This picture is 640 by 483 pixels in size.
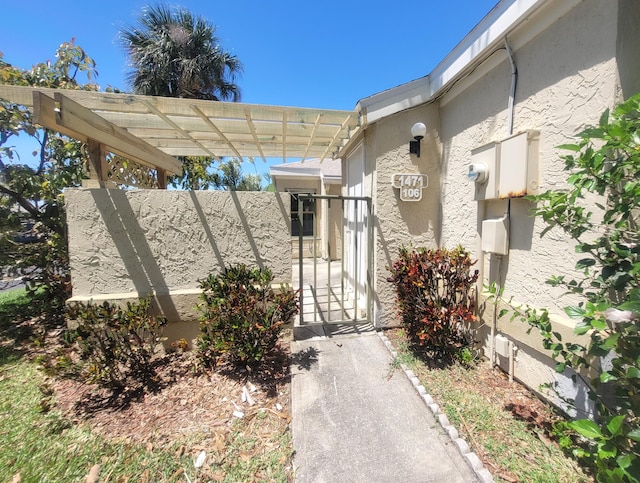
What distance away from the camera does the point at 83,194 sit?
375cm

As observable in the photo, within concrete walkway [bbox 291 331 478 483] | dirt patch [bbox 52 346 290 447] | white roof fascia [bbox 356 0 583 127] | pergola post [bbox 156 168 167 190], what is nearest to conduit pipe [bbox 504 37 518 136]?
white roof fascia [bbox 356 0 583 127]

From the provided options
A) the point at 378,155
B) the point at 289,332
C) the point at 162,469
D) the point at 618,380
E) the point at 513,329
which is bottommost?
the point at 162,469

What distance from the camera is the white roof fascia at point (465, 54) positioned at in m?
2.80

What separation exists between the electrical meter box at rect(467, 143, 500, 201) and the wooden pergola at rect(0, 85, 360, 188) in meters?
2.02

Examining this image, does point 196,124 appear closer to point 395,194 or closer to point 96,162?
point 96,162

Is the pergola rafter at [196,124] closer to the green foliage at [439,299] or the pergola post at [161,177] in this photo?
the pergola post at [161,177]

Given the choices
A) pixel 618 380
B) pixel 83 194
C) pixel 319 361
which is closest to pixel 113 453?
pixel 319 361

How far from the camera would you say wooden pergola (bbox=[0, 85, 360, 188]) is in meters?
2.99

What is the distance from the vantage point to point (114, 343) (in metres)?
3.31

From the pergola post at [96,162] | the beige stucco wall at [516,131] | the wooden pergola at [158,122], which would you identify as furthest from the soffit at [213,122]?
the beige stucco wall at [516,131]

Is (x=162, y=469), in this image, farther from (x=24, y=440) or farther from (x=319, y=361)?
(x=319, y=361)

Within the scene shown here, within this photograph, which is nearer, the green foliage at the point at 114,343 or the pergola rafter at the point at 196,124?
the green foliage at the point at 114,343

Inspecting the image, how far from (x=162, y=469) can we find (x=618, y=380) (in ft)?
12.8

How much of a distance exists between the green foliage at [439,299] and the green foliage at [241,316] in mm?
1854
